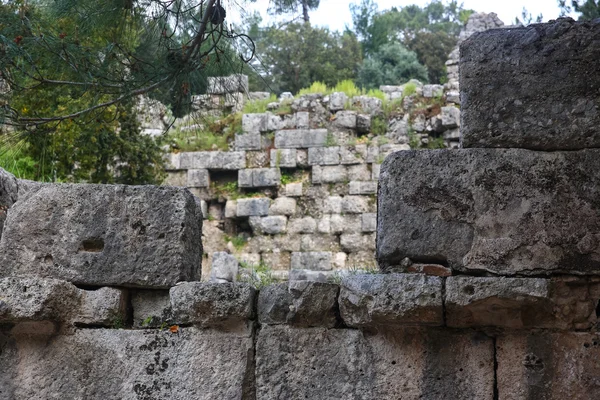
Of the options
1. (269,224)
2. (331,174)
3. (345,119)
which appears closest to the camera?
(269,224)

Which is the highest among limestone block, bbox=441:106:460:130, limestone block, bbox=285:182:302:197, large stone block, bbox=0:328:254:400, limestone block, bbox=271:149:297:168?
limestone block, bbox=441:106:460:130

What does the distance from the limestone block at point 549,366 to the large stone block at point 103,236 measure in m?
1.60

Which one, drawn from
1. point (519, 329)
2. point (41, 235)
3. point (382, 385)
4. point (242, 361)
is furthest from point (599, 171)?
point (41, 235)

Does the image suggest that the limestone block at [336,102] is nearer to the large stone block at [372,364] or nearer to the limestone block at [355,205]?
the limestone block at [355,205]

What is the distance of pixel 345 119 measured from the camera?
14.2 metres

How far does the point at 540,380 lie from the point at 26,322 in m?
2.41

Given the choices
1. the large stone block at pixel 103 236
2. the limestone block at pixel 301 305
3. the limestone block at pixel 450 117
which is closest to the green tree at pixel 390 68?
the limestone block at pixel 450 117

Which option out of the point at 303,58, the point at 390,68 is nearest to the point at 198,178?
the point at 303,58

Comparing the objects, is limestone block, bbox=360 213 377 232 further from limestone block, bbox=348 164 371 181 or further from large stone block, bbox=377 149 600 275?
large stone block, bbox=377 149 600 275

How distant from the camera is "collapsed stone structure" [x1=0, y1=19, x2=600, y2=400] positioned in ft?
11.8

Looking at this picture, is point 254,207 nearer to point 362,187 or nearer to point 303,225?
point 303,225

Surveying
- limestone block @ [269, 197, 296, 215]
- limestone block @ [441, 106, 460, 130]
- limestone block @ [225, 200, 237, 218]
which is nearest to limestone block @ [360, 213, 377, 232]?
limestone block @ [269, 197, 296, 215]

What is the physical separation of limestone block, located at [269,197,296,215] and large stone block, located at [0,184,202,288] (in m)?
9.58

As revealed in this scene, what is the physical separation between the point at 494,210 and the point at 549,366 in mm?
713
